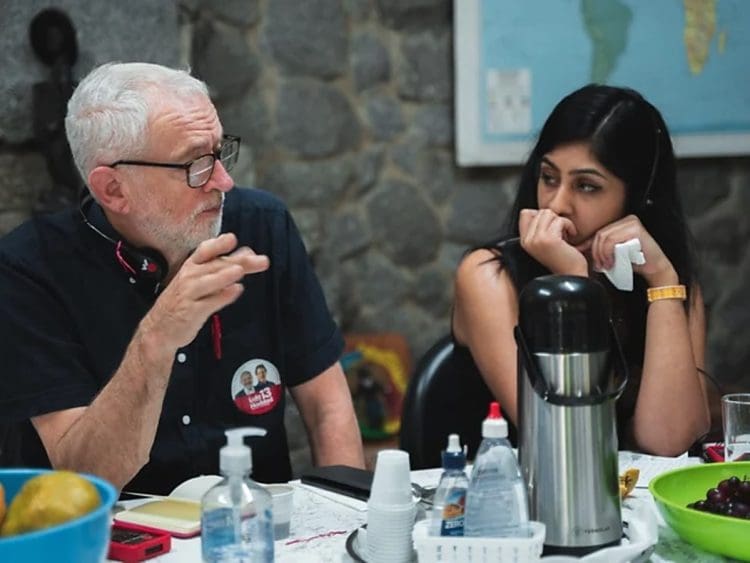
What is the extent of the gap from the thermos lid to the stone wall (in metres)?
2.15

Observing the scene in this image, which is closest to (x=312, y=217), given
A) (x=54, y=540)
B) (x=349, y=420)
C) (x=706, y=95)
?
(x=706, y=95)

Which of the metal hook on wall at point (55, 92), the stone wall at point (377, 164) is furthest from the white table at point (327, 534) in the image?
the stone wall at point (377, 164)

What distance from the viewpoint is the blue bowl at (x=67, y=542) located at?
1003 mm

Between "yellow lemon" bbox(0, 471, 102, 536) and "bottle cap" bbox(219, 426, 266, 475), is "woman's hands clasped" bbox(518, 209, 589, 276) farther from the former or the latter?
"yellow lemon" bbox(0, 471, 102, 536)

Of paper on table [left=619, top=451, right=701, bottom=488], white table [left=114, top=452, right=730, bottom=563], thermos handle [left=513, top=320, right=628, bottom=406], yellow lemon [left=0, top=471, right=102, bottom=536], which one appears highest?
thermos handle [left=513, top=320, right=628, bottom=406]

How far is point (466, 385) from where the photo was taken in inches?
82.2

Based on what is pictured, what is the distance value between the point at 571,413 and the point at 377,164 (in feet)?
8.25

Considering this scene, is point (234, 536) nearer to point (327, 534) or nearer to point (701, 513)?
point (327, 534)

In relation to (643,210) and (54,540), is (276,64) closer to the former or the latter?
(643,210)

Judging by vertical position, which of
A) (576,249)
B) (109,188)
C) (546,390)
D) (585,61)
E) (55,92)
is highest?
(585,61)

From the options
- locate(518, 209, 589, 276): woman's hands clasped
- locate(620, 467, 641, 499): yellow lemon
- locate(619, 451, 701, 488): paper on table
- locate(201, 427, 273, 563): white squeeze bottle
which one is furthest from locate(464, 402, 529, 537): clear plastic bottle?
locate(518, 209, 589, 276): woman's hands clasped

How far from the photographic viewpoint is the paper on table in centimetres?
172

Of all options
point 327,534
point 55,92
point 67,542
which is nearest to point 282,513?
point 327,534

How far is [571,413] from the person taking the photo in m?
1.31
